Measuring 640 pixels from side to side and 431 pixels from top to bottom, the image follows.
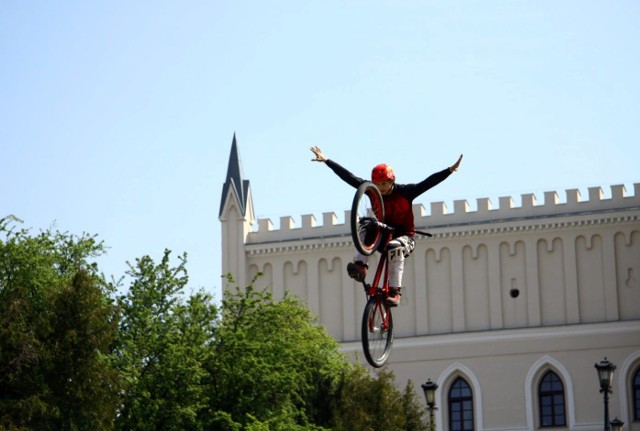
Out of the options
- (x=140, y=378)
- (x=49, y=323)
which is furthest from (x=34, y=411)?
(x=140, y=378)

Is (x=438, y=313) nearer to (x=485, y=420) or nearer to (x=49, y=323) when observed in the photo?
(x=485, y=420)

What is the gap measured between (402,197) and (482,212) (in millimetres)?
54363

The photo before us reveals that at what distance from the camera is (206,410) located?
48.6 meters

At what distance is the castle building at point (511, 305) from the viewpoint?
229ft

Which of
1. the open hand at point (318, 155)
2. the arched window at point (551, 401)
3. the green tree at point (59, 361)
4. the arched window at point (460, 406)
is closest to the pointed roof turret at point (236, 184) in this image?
the arched window at point (460, 406)

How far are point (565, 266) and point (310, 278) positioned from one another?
11.1 metres

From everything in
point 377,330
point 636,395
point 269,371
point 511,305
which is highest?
point 511,305

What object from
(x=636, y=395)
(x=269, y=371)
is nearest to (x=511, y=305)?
(x=636, y=395)

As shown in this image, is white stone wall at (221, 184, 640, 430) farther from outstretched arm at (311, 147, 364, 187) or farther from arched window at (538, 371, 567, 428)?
outstretched arm at (311, 147, 364, 187)

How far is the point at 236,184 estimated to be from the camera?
77.4 metres

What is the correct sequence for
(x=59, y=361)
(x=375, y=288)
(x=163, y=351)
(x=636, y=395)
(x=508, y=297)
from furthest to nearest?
(x=508, y=297) < (x=636, y=395) < (x=163, y=351) < (x=59, y=361) < (x=375, y=288)

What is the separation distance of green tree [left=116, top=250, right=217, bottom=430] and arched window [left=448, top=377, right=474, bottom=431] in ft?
70.5

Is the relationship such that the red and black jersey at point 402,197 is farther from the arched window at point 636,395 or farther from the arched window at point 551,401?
the arched window at point 551,401

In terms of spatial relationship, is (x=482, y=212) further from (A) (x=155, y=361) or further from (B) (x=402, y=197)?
(B) (x=402, y=197)
